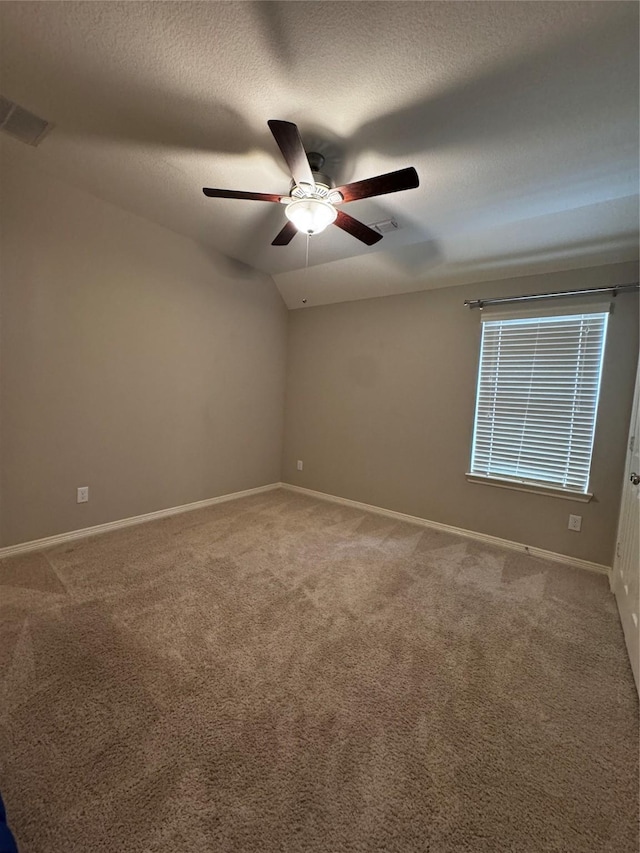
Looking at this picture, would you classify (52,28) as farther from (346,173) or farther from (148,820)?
(148,820)

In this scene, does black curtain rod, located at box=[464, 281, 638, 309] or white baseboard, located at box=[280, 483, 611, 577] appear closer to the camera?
black curtain rod, located at box=[464, 281, 638, 309]

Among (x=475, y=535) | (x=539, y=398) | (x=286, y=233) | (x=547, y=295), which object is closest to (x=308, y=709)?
(x=475, y=535)

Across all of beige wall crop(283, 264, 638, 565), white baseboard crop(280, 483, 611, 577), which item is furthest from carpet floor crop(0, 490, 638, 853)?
beige wall crop(283, 264, 638, 565)

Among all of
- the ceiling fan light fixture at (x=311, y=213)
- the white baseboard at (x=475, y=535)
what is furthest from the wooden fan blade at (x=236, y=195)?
the white baseboard at (x=475, y=535)

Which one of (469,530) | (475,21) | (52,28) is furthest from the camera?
(469,530)

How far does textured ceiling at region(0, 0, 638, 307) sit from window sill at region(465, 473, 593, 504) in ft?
5.72

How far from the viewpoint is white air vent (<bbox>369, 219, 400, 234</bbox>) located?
8.41ft

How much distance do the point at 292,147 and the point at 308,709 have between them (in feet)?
7.58

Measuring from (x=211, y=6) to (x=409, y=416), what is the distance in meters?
2.93

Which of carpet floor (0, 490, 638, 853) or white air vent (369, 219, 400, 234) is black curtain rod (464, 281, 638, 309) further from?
carpet floor (0, 490, 638, 853)

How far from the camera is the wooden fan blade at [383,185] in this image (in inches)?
59.8

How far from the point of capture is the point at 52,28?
1.34 m

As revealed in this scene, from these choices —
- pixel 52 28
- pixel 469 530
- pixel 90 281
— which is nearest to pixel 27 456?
pixel 90 281

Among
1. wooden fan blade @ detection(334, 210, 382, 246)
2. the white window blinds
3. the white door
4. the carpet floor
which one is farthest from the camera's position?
the white window blinds
